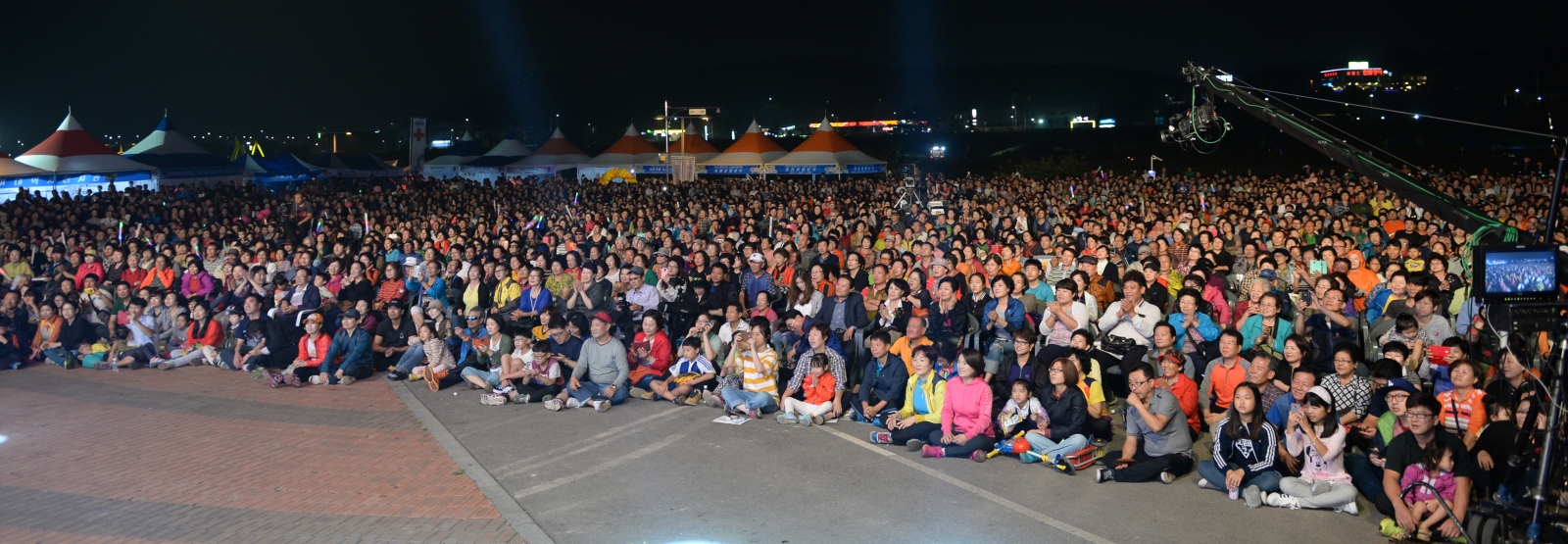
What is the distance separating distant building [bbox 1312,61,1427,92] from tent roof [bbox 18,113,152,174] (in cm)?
6496

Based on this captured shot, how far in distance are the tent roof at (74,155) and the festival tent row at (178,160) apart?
41.7 inches

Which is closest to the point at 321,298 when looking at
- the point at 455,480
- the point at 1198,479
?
the point at 455,480

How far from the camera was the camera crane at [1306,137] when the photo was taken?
557cm

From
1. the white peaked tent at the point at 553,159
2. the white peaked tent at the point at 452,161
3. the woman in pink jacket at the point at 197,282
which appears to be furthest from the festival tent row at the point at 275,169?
the woman in pink jacket at the point at 197,282

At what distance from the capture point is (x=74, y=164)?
984 inches

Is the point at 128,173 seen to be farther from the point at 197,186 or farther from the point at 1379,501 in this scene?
the point at 1379,501

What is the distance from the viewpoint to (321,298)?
11992 mm

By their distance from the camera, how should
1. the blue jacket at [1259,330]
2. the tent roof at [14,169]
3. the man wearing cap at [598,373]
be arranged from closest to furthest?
the blue jacket at [1259,330]
the man wearing cap at [598,373]
the tent roof at [14,169]

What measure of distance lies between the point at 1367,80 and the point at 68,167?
8064cm

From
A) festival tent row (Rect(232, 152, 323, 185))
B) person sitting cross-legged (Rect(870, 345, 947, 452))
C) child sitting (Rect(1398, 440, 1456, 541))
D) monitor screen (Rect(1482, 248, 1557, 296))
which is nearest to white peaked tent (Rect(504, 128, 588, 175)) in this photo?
festival tent row (Rect(232, 152, 323, 185))

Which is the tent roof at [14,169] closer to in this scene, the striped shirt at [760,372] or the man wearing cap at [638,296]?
the man wearing cap at [638,296]

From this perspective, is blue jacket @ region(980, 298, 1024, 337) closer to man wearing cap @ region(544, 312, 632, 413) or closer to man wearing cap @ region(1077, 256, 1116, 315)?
man wearing cap @ region(1077, 256, 1116, 315)

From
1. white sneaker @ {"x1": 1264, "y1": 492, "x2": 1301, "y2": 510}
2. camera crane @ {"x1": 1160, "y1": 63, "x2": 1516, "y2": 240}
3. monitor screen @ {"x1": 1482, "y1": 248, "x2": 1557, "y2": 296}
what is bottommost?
white sneaker @ {"x1": 1264, "y1": 492, "x2": 1301, "y2": 510}

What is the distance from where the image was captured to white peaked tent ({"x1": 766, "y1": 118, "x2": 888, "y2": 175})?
28.7m
